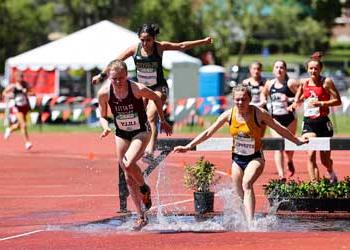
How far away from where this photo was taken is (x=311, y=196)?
13367mm

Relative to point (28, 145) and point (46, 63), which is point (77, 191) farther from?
point (46, 63)

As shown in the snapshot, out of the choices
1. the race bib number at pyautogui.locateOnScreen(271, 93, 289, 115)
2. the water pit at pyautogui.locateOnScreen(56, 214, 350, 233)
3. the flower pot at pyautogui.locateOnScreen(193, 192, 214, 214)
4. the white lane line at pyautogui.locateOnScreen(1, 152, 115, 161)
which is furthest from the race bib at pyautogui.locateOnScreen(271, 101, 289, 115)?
the white lane line at pyautogui.locateOnScreen(1, 152, 115, 161)

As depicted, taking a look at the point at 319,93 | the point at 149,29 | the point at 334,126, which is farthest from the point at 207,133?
the point at 334,126

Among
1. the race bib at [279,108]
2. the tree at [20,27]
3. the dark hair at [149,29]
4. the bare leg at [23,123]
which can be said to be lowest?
the bare leg at [23,123]

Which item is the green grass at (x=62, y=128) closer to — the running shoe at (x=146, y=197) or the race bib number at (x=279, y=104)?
the race bib number at (x=279, y=104)

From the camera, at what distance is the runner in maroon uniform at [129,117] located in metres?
11.7

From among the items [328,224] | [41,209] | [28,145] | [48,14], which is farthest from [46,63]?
[48,14]

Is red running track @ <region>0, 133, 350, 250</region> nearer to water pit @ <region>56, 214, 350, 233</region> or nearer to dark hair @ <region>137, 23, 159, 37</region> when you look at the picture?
water pit @ <region>56, 214, 350, 233</region>

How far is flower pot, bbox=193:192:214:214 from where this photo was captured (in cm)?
1345

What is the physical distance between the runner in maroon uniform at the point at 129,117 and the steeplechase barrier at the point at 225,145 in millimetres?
830

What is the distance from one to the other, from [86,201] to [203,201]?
2232mm

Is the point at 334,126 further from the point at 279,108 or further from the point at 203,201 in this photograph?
the point at 203,201

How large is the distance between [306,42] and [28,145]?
65.6 metres

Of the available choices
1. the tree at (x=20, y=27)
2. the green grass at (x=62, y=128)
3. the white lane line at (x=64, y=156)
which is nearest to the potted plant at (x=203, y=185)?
the white lane line at (x=64, y=156)
